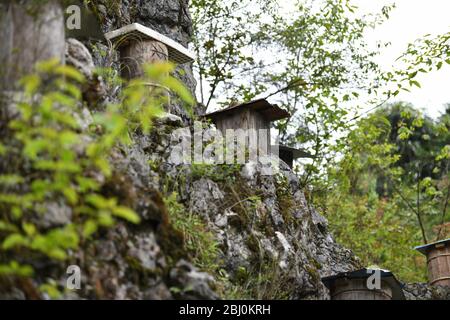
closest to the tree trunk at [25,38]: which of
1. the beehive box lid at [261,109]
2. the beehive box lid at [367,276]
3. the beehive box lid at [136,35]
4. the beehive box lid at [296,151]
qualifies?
the beehive box lid at [136,35]

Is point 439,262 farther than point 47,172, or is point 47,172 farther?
Result: point 439,262

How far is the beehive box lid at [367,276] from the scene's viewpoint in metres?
7.34

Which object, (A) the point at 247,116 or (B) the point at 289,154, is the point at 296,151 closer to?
(B) the point at 289,154

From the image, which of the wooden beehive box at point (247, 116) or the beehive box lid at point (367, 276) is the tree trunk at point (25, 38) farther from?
the wooden beehive box at point (247, 116)

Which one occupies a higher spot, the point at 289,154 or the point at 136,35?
the point at 136,35

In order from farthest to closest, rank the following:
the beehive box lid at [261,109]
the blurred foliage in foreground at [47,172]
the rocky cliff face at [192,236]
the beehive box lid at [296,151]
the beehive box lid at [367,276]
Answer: the beehive box lid at [296,151] → the beehive box lid at [261,109] → the beehive box lid at [367,276] → the rocky cliff face at [192,236] → the blurred foliage in foreground at [47,172]

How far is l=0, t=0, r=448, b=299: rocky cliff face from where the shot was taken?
530 cm

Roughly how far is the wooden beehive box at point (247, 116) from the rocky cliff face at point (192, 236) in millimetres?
778

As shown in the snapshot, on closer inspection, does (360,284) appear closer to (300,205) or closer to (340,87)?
(300,205)

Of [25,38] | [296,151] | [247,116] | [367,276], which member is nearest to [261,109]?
[247,116]

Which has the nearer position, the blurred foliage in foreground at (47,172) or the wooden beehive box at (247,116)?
the blurred foliage in foreground at (47,172)

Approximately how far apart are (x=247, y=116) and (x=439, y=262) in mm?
4144

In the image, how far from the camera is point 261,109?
9.89 m

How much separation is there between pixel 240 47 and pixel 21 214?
9975 millimetres
